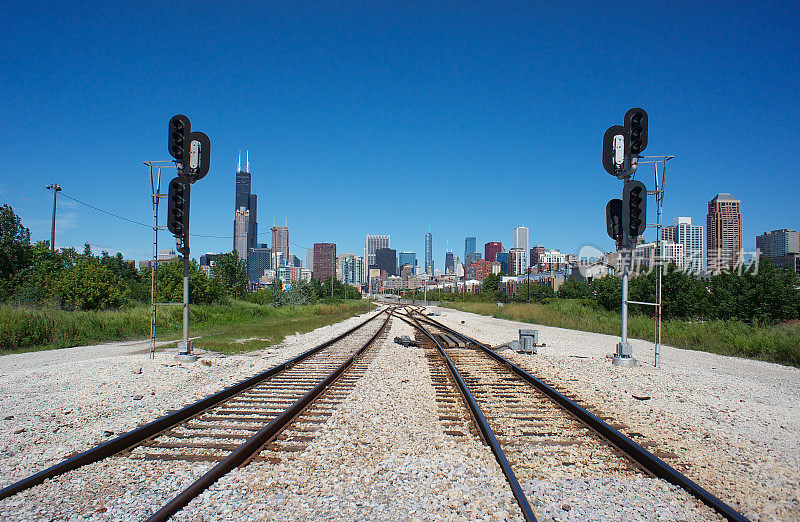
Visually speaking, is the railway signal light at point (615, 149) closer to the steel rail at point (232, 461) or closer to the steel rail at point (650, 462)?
the steel rail at point (650, 462)

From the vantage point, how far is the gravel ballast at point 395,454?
4.21 metres

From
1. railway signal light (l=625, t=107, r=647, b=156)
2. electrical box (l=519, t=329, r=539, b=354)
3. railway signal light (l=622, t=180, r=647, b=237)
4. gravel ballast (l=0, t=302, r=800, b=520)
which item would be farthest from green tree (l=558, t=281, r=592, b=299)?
gravel ballast (l=0, t=302, r=800, b=520)

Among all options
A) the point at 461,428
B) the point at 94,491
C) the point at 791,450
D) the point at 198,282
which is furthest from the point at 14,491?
the point at 198,282

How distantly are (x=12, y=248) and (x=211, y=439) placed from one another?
1578 inches

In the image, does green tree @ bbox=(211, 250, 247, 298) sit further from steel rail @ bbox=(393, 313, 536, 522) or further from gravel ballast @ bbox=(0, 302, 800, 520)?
steel rail @ bbox=(393, 313, 536, 522)

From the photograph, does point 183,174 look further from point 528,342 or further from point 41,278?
point 41,278

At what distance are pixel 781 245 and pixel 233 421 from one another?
147 ft

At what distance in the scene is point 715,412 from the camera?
779cm

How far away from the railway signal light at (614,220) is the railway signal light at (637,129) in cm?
137

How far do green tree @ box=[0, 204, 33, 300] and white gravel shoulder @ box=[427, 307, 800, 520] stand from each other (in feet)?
127

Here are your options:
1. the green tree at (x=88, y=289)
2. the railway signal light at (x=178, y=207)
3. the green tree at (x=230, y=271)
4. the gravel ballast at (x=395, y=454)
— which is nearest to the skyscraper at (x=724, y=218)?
the gravel ballast at (x=395, y=454)

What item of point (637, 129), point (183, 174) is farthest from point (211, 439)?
point (637, 129)

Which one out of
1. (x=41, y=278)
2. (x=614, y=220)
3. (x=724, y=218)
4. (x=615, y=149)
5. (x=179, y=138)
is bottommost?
(x=41, y=278)

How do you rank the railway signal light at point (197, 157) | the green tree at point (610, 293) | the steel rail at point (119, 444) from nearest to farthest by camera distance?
1. the steel rail at point (119, 444)
2. the railway signal light at point (197, 157)
3. the green tree at point (610, 293)
